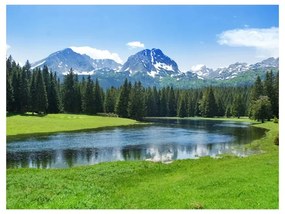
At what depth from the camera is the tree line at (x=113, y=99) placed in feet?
390

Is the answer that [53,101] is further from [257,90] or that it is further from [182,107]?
[182,107]

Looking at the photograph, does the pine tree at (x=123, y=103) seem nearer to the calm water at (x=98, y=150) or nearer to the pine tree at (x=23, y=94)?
the pine tree at (x=23, y=94)

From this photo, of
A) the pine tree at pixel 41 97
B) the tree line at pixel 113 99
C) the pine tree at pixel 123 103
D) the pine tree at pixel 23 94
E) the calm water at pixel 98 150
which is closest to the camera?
the calm water at pixel 98 150

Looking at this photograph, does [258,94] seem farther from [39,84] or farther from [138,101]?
[39,84]

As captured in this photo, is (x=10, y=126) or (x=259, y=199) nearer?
(x=259, y=199)

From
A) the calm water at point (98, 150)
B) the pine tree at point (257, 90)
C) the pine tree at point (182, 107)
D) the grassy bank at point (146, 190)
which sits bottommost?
the calm water at point (98, 150)

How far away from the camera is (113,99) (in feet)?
501

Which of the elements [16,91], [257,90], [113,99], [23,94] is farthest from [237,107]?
[16,91]

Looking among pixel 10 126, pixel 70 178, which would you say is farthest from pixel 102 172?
pixel 10 126

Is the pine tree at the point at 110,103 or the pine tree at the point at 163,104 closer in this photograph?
the pine tree at the point at 110,103

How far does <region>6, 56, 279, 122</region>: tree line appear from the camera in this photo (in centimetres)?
11881

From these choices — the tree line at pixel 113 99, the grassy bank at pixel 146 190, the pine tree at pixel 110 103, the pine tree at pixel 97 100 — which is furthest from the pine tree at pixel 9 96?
the grassy bank at pixel 146 190

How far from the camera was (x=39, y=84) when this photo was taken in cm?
12275
